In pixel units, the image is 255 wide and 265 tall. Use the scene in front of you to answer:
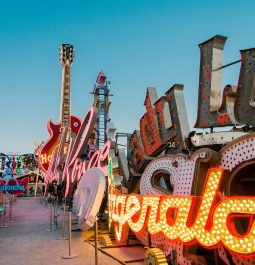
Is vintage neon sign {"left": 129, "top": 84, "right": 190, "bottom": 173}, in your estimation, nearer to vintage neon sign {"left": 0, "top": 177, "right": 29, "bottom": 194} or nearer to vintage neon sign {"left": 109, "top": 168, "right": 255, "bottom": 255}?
vintage neon sign {"left": 109, "top": 168, "right": 255, "bottom": 255}

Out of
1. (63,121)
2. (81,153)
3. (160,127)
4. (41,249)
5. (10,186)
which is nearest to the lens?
(160,127)

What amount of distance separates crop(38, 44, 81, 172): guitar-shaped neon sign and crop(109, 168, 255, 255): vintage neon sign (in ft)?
98.5

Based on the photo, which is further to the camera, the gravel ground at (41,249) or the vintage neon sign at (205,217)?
the gravel ground at (41,249)

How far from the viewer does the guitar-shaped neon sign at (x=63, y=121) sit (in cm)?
4375

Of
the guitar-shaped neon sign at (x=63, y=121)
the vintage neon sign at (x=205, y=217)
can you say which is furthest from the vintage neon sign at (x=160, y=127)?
the guitar-shaped neon sign at (x=63, y=121)

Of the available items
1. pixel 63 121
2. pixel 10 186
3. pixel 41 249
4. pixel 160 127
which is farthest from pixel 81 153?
pixel 63 121

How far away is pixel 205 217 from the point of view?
5.99 metres

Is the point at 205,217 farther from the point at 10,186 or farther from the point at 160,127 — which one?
the point at 10,186

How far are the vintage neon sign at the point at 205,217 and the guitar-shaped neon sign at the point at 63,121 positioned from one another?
30037 mm

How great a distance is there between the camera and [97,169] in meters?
13.2

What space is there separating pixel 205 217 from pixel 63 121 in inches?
1780

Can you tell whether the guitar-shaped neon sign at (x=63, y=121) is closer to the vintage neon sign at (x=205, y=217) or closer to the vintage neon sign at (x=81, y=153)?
the vintage neon sign at (x=81, y=153)

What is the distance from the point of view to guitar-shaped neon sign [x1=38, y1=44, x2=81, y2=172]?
43.8m

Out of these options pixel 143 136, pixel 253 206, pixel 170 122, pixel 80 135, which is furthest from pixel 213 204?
pixel 80 135
